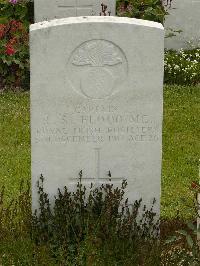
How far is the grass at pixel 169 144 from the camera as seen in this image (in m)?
6.99

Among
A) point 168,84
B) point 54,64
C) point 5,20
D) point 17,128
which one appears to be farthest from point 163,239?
point 5,20

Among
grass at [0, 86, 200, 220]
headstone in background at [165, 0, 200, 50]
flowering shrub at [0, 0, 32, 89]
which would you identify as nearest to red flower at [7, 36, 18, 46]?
flowering shrub at [0, 0, 32, 89]

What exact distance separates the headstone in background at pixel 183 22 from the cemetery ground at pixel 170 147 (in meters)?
1.83

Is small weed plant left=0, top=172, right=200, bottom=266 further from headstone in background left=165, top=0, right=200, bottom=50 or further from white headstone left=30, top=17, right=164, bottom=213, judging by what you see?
headstone in background left=165, top=0, right=200, bottom=50

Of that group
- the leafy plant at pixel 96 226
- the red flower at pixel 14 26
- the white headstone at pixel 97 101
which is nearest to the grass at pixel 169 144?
the leafy plant at pixel 96 226

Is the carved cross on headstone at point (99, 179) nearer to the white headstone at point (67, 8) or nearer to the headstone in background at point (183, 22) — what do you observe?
the white headstone at point (67, 8)

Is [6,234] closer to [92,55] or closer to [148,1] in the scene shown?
[92,55]

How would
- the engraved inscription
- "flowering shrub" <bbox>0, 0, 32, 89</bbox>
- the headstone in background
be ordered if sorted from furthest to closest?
the headstone in background, "flowering shrub" <bbox>0, 0, 32, 89</bbox>, the engraved inscription

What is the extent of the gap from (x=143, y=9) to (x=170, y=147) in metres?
3.45

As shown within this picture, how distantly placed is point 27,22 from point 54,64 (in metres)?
5.80

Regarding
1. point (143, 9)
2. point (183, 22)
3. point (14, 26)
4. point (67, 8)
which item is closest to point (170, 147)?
point (67, 8)

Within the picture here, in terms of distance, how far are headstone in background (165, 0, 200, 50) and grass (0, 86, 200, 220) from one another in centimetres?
183

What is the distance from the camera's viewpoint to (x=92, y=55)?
538 centimetres

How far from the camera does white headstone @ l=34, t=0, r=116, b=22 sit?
418 inches
